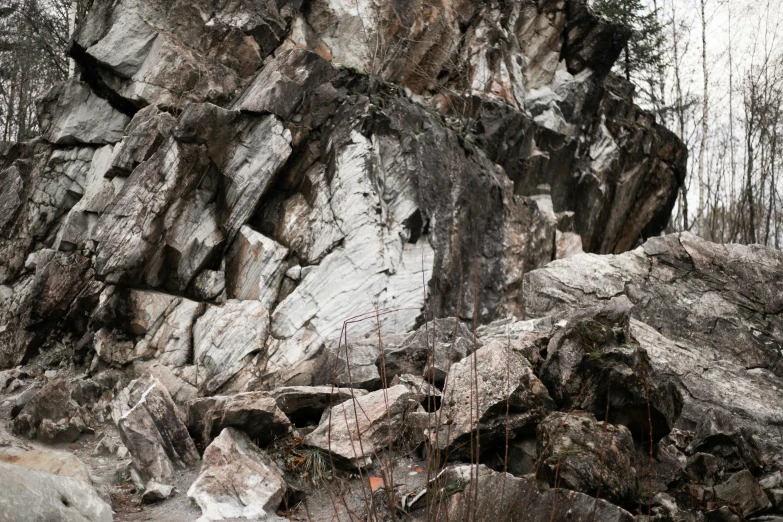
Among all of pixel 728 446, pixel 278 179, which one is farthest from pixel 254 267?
pixel 728 446

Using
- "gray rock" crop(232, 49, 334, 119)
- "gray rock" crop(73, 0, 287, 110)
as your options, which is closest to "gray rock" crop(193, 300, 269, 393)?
"gray rock" crop(232, 49, 334, 119)

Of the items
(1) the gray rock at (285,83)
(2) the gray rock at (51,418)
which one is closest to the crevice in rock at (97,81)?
(1) the gray rock at (285,83)

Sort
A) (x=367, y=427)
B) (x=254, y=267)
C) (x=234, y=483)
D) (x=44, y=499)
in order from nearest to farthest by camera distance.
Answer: (x=44, y=499) → (x=234, y=483) → (x=367, y=427) → (x=254, y=267)

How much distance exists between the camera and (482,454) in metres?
5.59

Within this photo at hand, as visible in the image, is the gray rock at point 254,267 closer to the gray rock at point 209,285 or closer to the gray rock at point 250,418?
the gray rock at point 209,285

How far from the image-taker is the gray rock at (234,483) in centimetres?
513

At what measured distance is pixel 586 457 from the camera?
4.57m

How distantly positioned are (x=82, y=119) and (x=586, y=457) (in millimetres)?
11626

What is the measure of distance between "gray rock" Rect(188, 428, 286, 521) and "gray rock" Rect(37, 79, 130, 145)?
8.64 m

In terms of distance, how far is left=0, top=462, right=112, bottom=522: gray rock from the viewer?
128 inches

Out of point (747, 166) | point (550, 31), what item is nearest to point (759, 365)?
point (747, 166)

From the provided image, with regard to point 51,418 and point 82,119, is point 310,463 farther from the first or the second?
point 82,119

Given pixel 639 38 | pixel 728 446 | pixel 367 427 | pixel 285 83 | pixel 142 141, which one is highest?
pixel 639 38

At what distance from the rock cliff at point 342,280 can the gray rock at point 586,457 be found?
0.02 m
